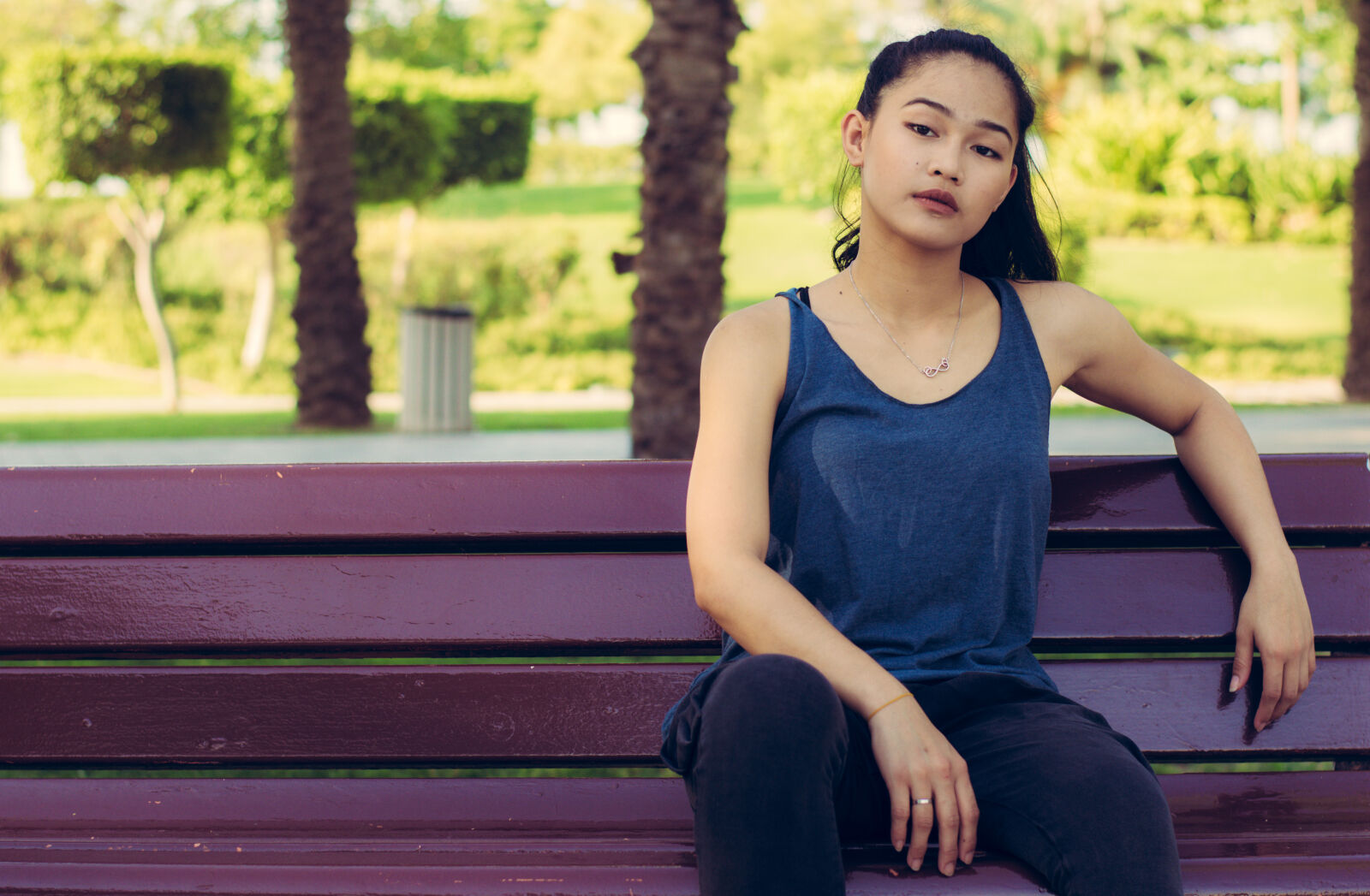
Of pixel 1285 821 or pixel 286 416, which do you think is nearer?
pixel 1285 821

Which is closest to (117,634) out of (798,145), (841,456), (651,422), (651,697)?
(651,697)

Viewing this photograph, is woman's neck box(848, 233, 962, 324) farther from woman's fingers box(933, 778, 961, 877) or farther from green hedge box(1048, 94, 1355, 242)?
green hedge box(1048, 94, 1355, 242)

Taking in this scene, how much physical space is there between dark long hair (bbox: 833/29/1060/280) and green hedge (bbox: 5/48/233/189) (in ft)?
42.8

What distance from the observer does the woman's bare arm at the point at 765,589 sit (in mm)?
1680

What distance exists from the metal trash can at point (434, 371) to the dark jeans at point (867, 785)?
33.6 feet

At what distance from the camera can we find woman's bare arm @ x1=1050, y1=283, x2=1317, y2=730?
2064mm

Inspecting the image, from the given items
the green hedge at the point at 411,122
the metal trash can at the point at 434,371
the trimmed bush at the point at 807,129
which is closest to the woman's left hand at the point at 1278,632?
the metal trash can at the point at 434,371

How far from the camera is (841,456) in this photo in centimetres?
188

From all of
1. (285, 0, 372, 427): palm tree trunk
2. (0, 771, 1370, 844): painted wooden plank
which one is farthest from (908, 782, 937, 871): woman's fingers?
(285, 0, 372, 427): palm tree trunk

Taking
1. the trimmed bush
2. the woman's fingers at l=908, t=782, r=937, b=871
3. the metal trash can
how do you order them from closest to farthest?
the woman's fingers at l=908, t=782, r=937, b=871, the metal trash can, the trimmed bush

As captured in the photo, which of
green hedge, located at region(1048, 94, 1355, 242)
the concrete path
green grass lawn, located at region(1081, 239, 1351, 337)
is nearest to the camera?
the concrete path

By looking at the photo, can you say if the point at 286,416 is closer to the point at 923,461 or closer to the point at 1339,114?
the point at 923,461

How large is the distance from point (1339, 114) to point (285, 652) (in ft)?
183

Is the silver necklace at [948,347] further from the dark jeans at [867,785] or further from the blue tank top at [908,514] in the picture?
the dark jeans at [867,785]
